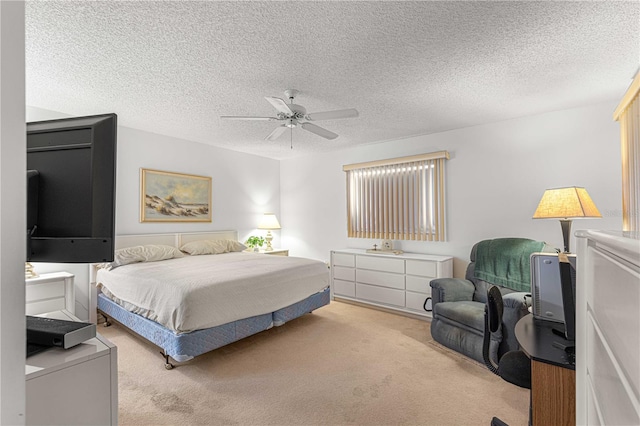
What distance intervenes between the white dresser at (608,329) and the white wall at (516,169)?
2881mm

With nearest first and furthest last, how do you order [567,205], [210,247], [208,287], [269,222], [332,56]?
[332,56]
[567,205]
[208,287]
[210,247]
[269,222]

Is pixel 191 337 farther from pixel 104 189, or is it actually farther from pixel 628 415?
pixel 628 415

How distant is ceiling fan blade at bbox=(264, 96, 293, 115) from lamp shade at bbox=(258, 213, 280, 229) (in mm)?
3085

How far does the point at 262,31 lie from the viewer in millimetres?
1960

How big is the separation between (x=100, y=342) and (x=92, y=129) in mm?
686

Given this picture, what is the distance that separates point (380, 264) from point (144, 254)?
9.84 ft

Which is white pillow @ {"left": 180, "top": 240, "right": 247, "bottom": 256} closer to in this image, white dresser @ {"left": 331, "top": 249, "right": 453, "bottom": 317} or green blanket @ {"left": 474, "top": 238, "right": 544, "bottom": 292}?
white dresser @ {"left": 331, "top": 249, "right": 453, "bottom": 317}

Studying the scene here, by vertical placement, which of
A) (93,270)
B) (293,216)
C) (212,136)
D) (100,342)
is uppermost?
(212,136)

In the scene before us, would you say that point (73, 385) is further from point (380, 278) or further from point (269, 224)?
point (269, 224)

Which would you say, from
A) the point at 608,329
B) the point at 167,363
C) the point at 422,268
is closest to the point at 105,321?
the point at 167,363

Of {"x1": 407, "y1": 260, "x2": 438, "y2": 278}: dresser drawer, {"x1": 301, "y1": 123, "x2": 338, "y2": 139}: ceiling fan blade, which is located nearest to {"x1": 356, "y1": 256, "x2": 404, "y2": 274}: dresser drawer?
{"x1": 407, "y1": 260, "x2": 438, "y2": 278}: dresser drawer

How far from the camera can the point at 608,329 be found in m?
0.72

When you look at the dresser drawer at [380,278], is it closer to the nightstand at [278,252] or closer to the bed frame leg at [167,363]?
the nightstand at [278,252]

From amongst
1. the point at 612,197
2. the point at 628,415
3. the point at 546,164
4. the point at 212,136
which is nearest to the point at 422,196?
the point at 546,164
